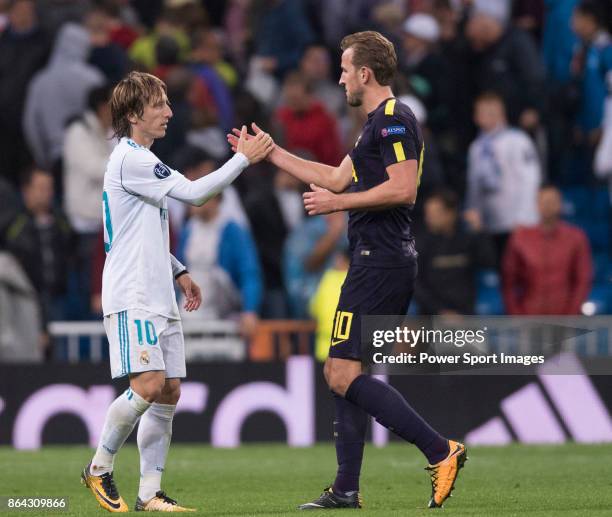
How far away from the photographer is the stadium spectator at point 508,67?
51.9 feet

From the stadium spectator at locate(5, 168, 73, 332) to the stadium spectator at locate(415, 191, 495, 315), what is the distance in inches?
126

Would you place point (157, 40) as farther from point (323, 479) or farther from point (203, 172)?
point (323, 479)

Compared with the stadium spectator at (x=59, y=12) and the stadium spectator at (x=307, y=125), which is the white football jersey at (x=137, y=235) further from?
the stadium spectator at (x=59, y=12)

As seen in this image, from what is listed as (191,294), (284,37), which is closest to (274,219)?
(284,37)

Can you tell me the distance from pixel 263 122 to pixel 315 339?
235 cm

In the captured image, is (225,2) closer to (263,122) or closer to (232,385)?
(263,122)

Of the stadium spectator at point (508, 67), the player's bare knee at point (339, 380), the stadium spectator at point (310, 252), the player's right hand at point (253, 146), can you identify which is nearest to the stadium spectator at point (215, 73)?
the stadium spectator at point (310, 252)

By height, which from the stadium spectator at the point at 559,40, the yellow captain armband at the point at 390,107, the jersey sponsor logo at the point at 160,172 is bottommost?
the jersey sponsor logo at the point at 160,172

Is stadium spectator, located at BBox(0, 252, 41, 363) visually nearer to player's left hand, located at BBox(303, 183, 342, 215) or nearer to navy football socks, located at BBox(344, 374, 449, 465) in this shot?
player's left hand, located at BBox(303, 183, 342, 215)

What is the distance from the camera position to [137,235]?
7.66 m

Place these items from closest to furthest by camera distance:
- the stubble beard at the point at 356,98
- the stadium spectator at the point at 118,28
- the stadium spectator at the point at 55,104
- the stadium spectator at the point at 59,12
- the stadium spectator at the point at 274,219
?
the stubble beard at the point at 356,98 → the stadium spectator at the point at 274,219 → the stadium spectator at the point at 55,104 → the stadium spectator at the point at 59,12 → the stadium spectator at the point at 118,28

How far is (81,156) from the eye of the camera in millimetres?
14281

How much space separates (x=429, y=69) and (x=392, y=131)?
836 cm

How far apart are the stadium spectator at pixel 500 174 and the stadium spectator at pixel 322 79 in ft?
5.77
